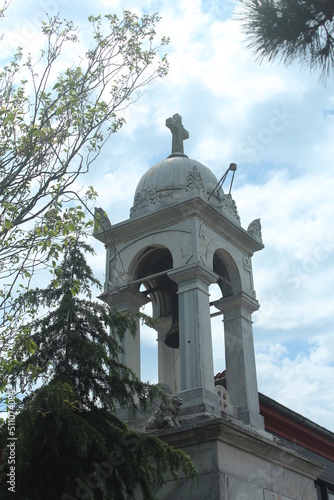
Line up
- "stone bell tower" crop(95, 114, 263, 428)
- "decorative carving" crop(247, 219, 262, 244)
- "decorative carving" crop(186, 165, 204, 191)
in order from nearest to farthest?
"stone bell tower" crop(95, 114, 263, 428) → "decorative carving" crop(186, 165, 204, 191) → "decorative carving" crop(247, 219, 262, 244)

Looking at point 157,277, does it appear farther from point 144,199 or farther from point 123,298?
point 144,199

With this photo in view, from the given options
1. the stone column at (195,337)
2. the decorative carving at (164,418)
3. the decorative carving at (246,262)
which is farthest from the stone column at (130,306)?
the decorative carving at (246,262)

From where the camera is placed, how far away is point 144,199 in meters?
15.6

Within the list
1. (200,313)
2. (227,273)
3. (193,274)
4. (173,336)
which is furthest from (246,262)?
(200,313)

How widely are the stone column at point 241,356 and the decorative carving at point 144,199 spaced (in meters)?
2.34

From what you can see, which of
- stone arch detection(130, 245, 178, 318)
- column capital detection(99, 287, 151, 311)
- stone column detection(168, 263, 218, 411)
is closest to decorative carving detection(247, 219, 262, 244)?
stone arch detection(130, 245, 178, 318)

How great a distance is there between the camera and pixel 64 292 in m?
11.5

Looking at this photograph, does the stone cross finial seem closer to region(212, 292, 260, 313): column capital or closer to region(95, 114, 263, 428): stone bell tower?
region(95, 114, 263, 428): stone bell tower

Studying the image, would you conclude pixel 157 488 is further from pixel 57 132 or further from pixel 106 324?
pixel 57 132

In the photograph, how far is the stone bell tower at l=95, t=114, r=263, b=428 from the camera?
1395 centimetres

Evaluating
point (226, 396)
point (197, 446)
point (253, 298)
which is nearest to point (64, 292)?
point (197, 446)

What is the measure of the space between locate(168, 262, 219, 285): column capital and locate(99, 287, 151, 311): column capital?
1.07 meters

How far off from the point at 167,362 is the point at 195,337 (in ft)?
8.71

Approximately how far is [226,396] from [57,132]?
572 cm
